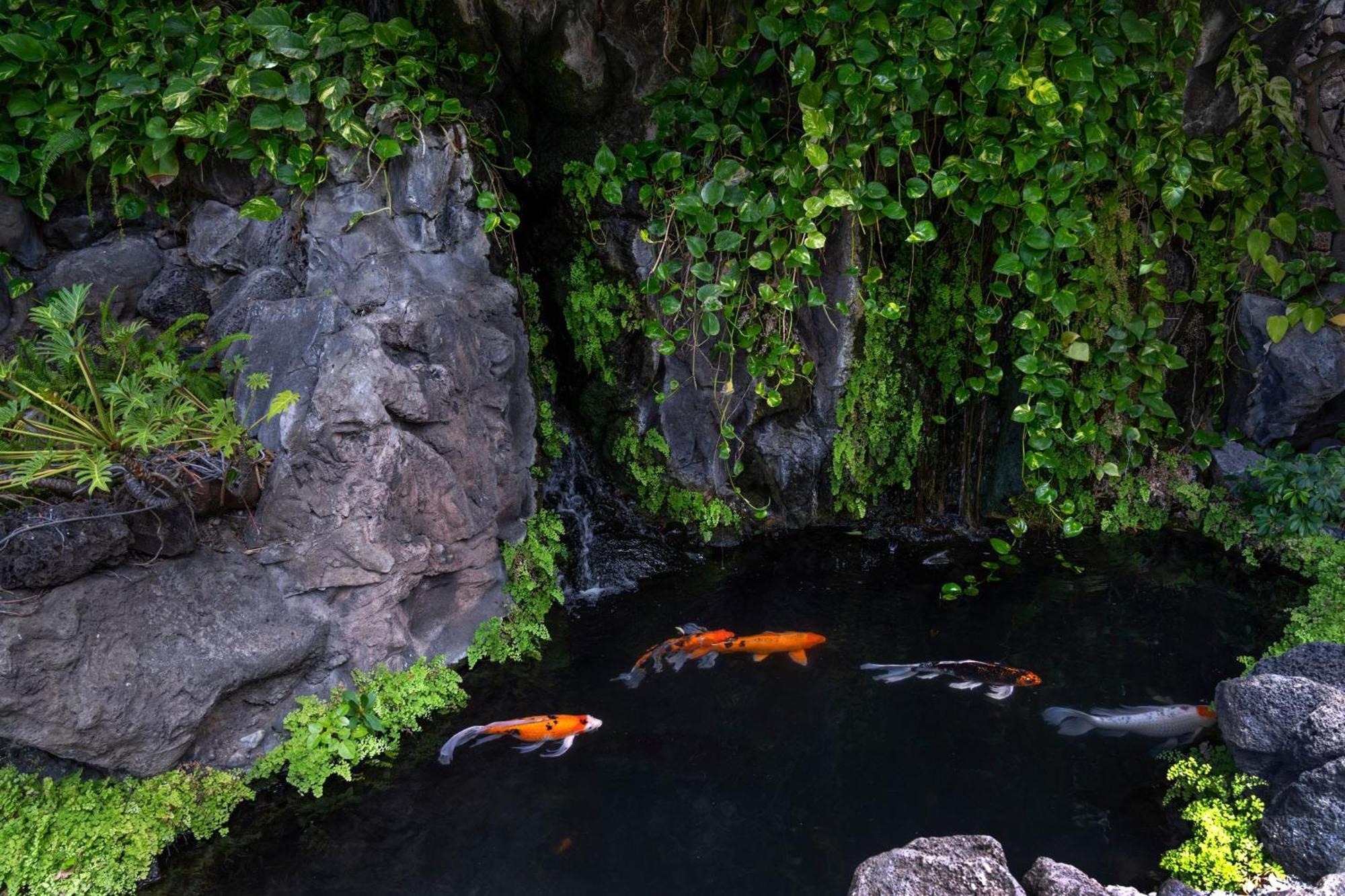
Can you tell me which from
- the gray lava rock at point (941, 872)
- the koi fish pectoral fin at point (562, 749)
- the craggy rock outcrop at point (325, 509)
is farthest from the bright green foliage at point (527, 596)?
the gray lava rock at point (941, 872)

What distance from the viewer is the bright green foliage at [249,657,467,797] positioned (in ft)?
13.5

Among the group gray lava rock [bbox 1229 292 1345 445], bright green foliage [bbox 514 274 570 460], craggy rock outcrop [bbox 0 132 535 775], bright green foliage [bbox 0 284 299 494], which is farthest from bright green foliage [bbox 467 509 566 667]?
gray lava rock [bbox 1229 292 1345 445]

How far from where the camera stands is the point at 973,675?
459 cm

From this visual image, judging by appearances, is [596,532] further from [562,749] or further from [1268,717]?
[1268,717]

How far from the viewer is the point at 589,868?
3586 mm

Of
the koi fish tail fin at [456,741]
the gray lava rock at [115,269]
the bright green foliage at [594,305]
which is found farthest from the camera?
the bright green foliage at [594,305]

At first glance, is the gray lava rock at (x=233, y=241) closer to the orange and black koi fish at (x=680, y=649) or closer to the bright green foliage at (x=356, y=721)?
the bright green foliage at (x=356, y=721)

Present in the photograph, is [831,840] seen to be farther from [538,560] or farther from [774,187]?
[774,187]

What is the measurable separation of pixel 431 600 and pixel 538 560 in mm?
718

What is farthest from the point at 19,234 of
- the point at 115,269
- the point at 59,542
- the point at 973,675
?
the point at 973,675

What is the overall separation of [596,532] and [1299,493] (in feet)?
15.4

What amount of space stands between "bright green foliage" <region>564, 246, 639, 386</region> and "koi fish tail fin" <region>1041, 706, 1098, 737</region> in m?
3.43

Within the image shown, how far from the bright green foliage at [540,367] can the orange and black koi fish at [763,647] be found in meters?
1.86

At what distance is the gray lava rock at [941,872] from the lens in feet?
9.40
